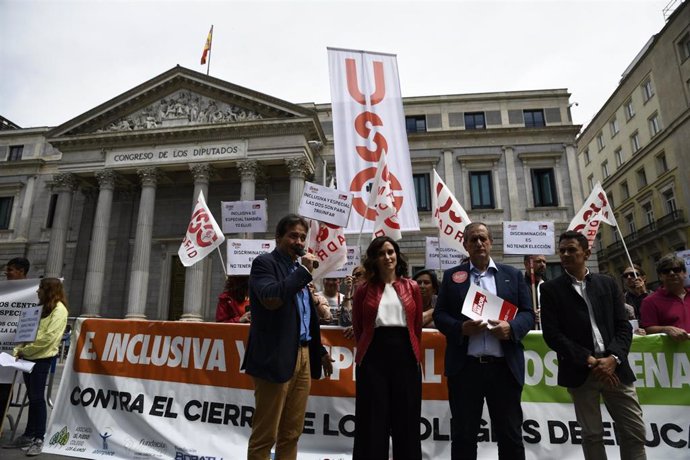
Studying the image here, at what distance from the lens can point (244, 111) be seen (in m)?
24.3

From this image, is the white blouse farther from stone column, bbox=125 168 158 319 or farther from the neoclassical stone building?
stone column, bbox=125 168 158 319

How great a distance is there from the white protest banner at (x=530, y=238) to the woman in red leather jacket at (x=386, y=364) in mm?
7223

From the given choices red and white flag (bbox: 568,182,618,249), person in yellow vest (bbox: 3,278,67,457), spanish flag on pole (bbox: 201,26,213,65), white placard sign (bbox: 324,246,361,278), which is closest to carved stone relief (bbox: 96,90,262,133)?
spanish flag on pole (bbox: 201,26,213,65)

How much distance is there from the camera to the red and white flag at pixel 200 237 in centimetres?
870

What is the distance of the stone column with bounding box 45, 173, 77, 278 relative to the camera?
23.3 metres

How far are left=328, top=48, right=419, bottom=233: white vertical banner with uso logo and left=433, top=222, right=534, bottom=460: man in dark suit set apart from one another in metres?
3.18

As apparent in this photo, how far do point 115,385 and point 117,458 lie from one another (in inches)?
34.0

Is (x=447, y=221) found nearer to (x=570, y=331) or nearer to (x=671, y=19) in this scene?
(x=570, y=331)

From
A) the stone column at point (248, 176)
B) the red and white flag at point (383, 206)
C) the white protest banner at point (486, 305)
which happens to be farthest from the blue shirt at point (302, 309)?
the stone column at point (248, 176)

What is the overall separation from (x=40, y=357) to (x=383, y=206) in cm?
470

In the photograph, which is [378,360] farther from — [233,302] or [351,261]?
[351,261]

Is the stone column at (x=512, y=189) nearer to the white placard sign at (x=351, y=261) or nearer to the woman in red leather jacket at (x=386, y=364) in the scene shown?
the white placard sign at (x=351, y=261)

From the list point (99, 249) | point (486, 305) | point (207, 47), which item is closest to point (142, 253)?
point (99, 249)

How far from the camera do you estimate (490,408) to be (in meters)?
3.27
